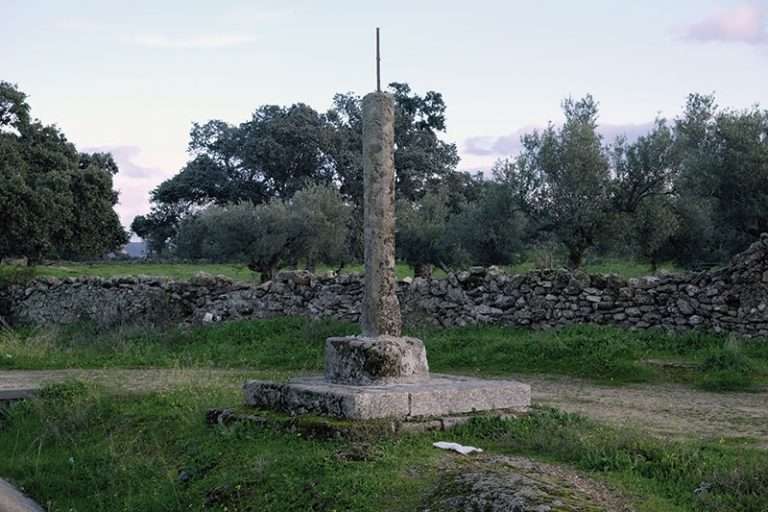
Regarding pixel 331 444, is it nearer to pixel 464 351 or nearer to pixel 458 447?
pixel 458 447

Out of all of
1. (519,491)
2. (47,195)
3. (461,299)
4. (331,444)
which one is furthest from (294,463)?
(47,195)

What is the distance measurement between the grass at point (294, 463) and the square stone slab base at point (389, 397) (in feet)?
1.04

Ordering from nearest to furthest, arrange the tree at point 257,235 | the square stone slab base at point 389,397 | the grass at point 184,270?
1. the square stone slab base at point 389,397
2. the tree at point 257,235
3. the grass at point 184,270

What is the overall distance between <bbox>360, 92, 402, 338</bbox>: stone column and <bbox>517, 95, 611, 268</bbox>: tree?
48.7ft

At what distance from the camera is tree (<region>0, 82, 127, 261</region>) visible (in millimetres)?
32875

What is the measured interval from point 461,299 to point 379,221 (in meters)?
8.73

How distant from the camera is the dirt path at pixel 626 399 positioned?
9.12 meters

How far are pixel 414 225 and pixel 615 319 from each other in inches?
666

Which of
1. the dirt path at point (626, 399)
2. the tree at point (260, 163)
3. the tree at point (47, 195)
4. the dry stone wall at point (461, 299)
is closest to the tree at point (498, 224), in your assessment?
the dry stone wall at point (461, 299)

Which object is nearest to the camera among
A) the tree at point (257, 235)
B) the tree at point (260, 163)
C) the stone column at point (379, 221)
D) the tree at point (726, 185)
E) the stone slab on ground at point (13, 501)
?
the stone slab on ground at point (13, 501)

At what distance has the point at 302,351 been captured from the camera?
16.4m

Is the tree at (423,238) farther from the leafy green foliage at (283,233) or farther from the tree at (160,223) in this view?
the tree at (160,223)

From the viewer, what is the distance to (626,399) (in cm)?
1131

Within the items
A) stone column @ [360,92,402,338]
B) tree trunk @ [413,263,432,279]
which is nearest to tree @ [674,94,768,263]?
tree trunk @ [413,263,432,279]
